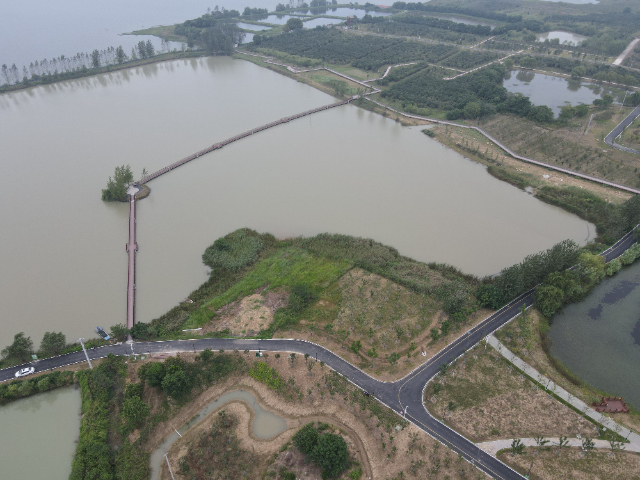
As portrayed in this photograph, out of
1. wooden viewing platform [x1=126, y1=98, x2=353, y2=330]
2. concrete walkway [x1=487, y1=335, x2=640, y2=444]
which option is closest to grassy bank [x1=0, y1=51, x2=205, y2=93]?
wooden viewing platform [x1=126, y1=98, x2=353, y2=330]

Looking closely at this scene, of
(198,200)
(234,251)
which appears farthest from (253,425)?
(198,200)

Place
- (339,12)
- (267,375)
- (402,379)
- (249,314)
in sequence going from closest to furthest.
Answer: (402,379), (267,375), (249,314), (339,12)

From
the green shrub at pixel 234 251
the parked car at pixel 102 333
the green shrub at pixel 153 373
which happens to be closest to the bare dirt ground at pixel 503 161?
the green shrub at pixel 234 251

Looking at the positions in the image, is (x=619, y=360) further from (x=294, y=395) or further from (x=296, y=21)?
(x=296, y=21)

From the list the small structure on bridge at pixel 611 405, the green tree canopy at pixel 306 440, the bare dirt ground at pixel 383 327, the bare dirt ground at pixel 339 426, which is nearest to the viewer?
the bare dirt ground at pixel 339 426

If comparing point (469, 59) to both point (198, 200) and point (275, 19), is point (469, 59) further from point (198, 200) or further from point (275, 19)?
point (275, 19)

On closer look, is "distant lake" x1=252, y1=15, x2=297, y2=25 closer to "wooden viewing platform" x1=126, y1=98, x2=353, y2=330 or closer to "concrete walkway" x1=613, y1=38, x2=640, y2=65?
"wooden viewing platform" x1=126, y1=98, x2=353, y2=330

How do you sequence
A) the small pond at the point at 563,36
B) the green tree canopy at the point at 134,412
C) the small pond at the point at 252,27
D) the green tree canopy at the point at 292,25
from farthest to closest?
the small pond at the point at 252,27, the green tree canopy at the point at 292,25, the small pond at the point at 563,36, the green tree canopy at the point at 134,412

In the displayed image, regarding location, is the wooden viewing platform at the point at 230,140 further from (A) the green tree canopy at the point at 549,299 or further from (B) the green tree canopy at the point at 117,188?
(A) the green tree canopy at the point at 549,299
